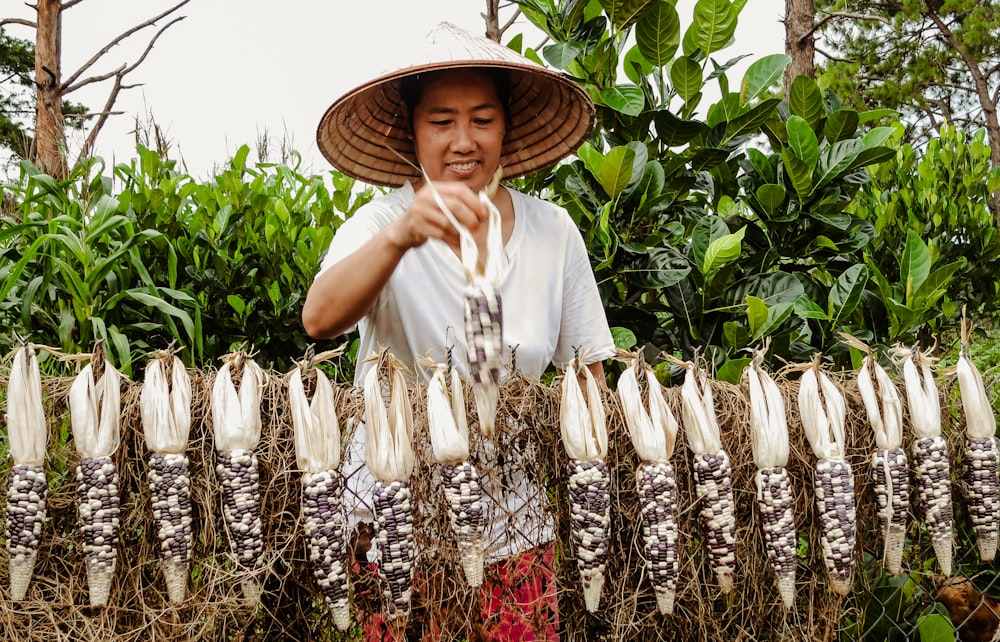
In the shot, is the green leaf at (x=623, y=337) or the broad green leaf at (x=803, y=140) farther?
the broad green leaf at (x=803, y=140)

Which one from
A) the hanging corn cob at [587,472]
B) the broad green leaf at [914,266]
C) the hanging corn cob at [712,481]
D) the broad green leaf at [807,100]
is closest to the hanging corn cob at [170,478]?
the hanging corn cob at [587,472]

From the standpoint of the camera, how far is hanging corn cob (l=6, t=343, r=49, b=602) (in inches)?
51.3

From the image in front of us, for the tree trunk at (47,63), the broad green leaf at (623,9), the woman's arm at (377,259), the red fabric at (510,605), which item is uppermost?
the tree trunk at (47,63)

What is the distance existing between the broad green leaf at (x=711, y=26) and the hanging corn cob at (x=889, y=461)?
4.56 feet

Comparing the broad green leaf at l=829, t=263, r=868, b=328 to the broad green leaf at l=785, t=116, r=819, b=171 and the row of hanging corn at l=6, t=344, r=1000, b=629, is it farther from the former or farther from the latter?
the row of hanging corn at l=6, t=344, r=1000, b=629

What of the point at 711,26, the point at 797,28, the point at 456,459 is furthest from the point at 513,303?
the point at 797,28

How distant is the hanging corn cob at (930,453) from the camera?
1625mm

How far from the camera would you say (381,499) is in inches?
53.0

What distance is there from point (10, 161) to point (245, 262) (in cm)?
1033

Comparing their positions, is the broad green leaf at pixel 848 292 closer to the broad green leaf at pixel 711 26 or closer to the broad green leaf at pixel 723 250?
the broad green leaf at pixel 723 250

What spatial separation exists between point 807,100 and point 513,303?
62.5 inches

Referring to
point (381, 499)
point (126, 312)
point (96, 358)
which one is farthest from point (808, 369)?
point (126, 312)

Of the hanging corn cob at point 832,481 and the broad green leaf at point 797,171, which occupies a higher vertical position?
the broad green leaf at point 797,171

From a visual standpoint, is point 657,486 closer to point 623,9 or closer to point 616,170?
point 616,170
